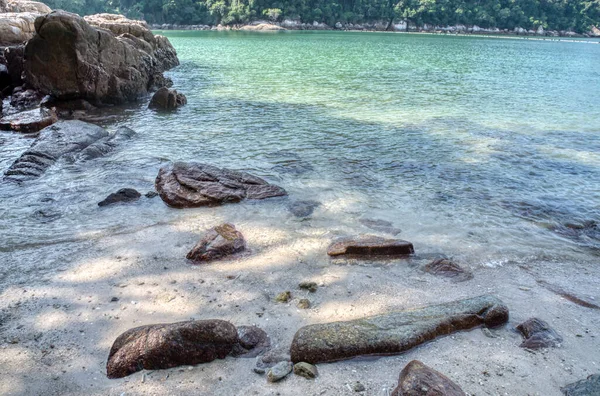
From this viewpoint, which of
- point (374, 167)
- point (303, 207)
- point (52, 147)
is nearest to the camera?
point (303, 207)

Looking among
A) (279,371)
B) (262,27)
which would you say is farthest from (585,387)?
(262,27)

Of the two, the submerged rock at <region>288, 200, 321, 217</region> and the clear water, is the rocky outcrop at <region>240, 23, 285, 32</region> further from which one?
the submerged rock at <region>288, 200, 321, 217</region>

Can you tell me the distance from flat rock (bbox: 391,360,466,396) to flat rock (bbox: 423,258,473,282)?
188 cm

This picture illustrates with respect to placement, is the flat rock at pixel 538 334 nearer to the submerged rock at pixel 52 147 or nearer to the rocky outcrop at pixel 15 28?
the submerged rock at pixel 52 147

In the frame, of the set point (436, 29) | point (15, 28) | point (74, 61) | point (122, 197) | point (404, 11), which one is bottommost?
point (122, 197)

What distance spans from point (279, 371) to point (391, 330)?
A: 987 millimetres

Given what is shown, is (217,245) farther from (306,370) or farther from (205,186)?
(306,370)

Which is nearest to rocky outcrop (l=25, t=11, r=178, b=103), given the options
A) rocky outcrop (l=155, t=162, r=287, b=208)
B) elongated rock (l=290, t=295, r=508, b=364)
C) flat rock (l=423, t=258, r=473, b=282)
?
rocky outcrop (l=155, t=162, r=287, b=208)

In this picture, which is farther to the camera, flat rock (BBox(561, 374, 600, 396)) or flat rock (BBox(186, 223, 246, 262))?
flat rock (BBox(186, 223, 246, 262))

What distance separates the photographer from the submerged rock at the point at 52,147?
7.48m

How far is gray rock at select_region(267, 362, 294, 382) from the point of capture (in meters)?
3.07

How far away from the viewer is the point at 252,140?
10.3 meters

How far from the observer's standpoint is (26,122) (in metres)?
10.5

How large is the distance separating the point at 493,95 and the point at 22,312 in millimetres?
18260
